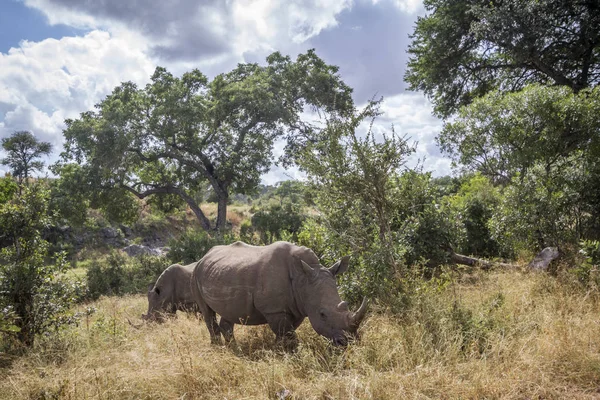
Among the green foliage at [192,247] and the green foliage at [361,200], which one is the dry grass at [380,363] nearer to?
the green foliage at [361,200]

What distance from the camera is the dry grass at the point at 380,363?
15.6ft

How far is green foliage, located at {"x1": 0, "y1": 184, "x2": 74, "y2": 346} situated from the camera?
24.8 feet

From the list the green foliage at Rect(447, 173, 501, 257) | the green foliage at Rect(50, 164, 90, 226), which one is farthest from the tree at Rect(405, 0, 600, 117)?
the green foliage at Rect(50, 164, 90, 226)

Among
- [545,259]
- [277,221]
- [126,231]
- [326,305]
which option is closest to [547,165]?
[545,259]

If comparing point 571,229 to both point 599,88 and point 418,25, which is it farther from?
point 418,25

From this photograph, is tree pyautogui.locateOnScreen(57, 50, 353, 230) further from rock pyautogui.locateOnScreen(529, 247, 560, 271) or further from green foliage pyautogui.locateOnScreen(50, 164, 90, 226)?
rock pyautogui.locateOnScreen(529, 247, 560, 271)

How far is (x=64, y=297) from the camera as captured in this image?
8062mm

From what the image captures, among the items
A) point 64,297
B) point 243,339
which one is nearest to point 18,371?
point 64,297

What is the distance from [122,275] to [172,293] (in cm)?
1037

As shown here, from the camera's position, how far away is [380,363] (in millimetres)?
5254

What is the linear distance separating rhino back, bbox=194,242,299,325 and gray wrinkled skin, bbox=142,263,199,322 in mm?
3385

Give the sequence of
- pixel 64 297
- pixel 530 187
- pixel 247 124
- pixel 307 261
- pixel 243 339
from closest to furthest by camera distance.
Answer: pixel 307 261, pixel 243 339, pixel 64 297, pixel 530 187, pixel 247 124

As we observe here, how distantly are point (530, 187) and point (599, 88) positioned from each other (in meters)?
4.34

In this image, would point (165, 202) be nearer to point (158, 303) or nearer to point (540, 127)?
point (158, 303)
